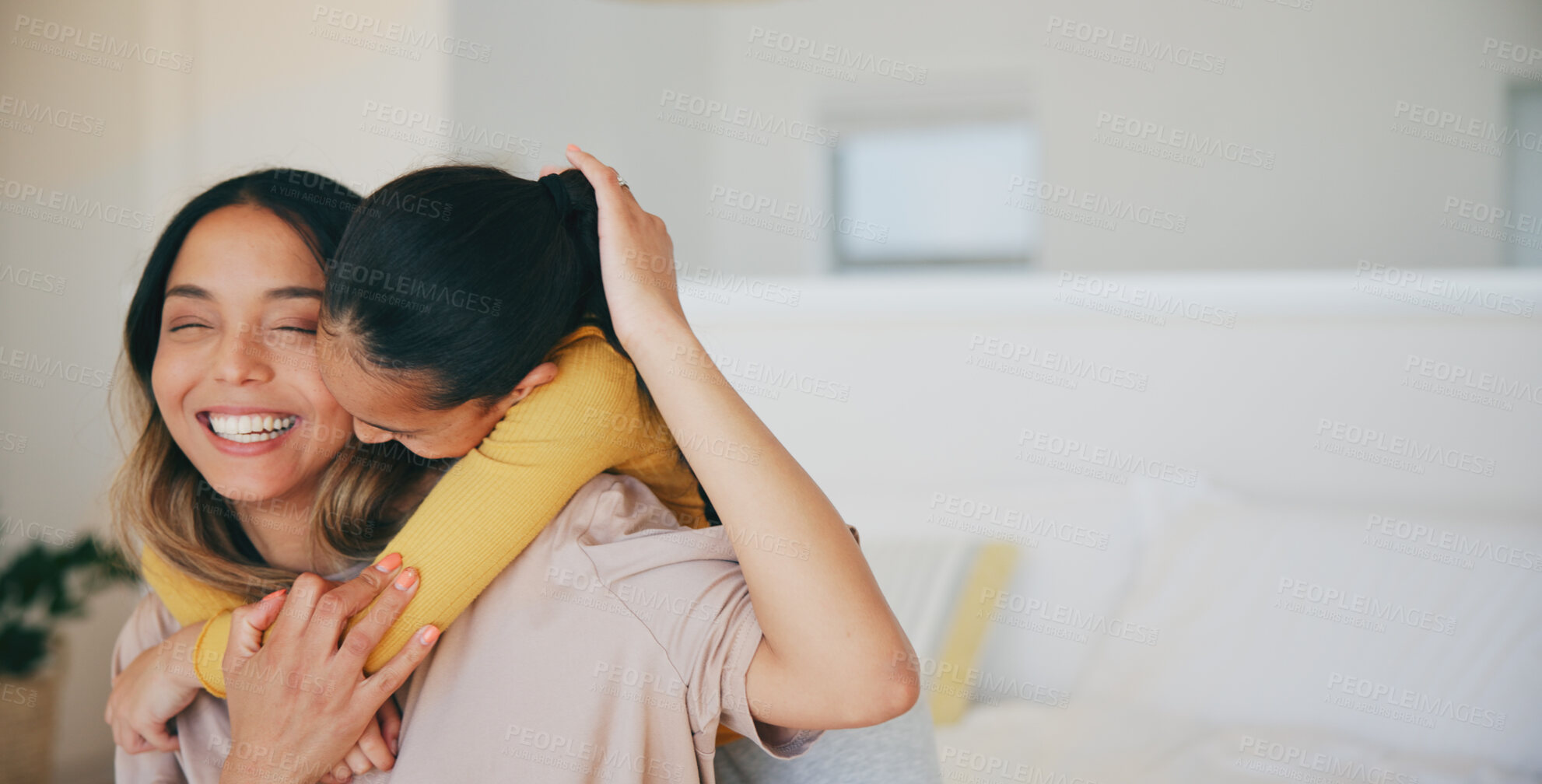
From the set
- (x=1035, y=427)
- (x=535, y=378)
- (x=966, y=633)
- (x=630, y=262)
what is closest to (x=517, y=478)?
(x=535, y=378)

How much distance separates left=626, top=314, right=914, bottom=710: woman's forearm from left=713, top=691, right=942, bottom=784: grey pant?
1.10ft

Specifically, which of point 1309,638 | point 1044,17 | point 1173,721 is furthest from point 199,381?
point 1044,17

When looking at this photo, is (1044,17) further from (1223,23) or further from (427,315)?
(427,315)

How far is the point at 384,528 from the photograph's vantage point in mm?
1062

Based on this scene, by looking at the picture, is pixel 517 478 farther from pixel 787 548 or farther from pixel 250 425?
pixel 250 425

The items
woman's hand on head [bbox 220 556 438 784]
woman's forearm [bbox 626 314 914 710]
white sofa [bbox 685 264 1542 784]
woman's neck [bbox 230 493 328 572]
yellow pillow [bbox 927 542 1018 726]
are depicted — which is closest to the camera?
woman's forearm [bbox 626 314 914 710]

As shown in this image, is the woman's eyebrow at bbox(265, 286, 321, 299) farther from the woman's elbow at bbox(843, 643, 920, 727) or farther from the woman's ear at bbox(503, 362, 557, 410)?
the woman's elbow at bbox(843, 643, 920, 727)

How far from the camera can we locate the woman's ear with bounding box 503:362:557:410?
2.75ft

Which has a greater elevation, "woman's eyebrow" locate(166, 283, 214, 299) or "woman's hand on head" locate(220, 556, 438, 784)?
"woman's eyebrow" locate(166, 283, 214, 299)

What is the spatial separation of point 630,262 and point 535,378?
13 centimetres

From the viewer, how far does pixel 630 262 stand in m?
0.80

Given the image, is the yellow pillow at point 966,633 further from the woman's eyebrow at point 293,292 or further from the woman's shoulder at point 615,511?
the woman's eyebrow at point 293,292

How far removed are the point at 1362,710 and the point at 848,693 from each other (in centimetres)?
144

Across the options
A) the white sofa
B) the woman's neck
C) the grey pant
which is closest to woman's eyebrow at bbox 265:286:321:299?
the woman's neck
